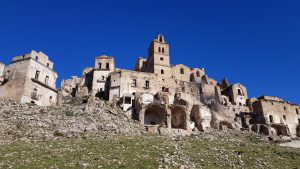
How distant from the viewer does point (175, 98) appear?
222 feet

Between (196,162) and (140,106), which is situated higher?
(140,106)

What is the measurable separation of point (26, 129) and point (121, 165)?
1689 cm

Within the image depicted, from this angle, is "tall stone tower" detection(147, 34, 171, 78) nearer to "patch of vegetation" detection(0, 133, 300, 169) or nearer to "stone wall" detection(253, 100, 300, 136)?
"stone wall" detection(253, 100, 300, 136)

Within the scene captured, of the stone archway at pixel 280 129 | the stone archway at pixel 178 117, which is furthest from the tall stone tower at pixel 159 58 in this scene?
the stone archway at pixel 280 129

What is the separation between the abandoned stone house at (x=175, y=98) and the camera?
62.0 m

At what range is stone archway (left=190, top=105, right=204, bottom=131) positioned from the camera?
207 feet

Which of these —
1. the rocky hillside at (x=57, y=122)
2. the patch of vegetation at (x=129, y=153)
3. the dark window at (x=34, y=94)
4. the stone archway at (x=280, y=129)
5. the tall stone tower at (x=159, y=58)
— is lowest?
the patch of vegetation at (x=129, y=153)

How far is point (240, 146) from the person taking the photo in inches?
1825

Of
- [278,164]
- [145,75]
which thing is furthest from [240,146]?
[145,75]

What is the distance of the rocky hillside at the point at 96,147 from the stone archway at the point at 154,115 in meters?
7.26

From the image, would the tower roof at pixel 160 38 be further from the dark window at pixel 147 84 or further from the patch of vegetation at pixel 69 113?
the patch of vegetation at pixel 69 113

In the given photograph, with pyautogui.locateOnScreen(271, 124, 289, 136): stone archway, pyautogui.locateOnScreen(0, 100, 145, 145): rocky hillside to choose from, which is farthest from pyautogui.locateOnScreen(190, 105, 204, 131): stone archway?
pyautogui.locateOnScreen(271, 124, 289, 136): stone archway

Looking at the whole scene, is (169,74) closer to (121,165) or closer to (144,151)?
(144,151)

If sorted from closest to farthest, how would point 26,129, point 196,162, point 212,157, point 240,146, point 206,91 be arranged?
point 196,162
point 212,157
point 26,129
point 240,146
point 206,91
